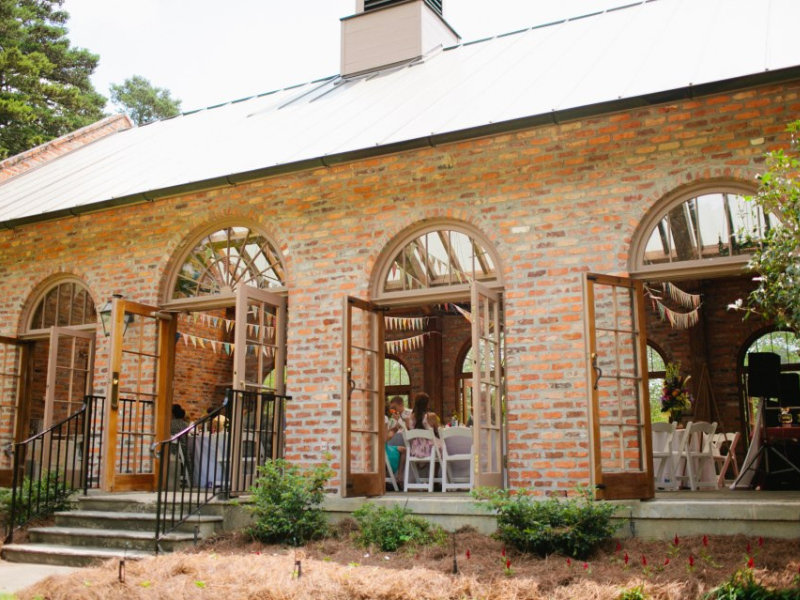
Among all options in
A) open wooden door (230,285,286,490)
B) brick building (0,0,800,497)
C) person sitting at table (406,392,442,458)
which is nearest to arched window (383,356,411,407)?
brick building (0,0,800,497)

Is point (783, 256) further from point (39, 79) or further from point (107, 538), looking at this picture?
point (39, 79)

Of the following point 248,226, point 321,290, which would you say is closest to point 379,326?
point 321,290

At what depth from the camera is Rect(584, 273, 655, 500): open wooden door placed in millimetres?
6777

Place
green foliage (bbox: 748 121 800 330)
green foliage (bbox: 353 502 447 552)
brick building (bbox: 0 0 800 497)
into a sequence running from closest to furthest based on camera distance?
green foliage (bbox: 748 121 800 330)
green foliage (bbox: 353 502 447 552)
brick building (bbox: 0 0 800 497)

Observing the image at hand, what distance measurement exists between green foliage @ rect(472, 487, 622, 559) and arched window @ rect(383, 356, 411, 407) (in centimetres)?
1095

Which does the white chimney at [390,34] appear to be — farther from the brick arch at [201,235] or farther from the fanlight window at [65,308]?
the fanlight window at [65,308]

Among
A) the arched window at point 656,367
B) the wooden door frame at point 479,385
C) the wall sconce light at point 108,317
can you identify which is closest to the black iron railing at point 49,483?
the wall sconce light at point 108,317

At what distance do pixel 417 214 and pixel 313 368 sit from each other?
187 centimetres

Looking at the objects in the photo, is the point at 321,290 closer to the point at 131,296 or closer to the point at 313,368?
the point at 313,368

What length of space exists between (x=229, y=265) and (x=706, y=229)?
16.3 feet

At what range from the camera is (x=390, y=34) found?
13.2 m

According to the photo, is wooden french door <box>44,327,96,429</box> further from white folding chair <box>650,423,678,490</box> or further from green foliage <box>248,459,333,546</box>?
white folding chair <box>650,423,678,490</box>

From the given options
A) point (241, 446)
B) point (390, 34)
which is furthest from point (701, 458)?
point (390, 34)

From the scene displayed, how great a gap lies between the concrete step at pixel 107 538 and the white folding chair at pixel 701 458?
17.7ft
